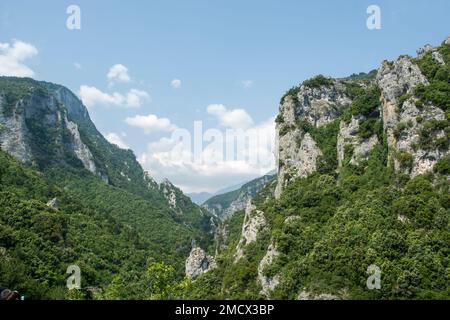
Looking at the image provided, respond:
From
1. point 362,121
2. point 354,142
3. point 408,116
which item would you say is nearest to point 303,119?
point 362,121

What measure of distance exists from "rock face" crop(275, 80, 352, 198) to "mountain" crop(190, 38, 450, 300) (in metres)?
0.34

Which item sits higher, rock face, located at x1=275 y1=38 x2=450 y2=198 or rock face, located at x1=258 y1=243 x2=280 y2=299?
rock face, located at x1=275 y1=38 x2=450 y2=198

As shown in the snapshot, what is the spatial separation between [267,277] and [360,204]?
20734 mm

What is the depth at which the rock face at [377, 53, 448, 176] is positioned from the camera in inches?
3177

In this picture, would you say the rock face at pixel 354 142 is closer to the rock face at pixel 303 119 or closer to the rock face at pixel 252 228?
the rock face at pixel 303 119

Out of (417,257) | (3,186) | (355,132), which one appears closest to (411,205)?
(417,257)

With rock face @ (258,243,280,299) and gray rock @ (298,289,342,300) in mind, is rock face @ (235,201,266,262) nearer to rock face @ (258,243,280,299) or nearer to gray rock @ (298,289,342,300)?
rock face @ (258,243,280,299)

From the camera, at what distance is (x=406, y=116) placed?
87.5m

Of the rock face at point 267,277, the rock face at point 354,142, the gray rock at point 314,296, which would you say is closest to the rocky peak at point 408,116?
the rock face at point 354,142

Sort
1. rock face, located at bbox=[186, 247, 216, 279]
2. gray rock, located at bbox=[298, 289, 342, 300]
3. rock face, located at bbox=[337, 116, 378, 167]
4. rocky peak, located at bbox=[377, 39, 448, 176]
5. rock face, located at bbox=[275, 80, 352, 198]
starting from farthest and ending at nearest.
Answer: rock face, located at bbox=[186, 247, 216, 279] → rock face, located at bbox=[275, 80, 352, 198] → rock face, located at bbox=[337, 116, 378, 167] → rocky peak, located at bbox=[377, 39, 448, 176] → gray rock, located at bbox=[298, 289, 342, 300]

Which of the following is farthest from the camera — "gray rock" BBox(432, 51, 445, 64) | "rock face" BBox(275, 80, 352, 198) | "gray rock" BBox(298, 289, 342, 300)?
"rock face" BBox(275, 80, 352, 198)

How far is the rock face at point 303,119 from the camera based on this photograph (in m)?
114

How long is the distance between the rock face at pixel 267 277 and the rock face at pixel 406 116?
94.2 feet

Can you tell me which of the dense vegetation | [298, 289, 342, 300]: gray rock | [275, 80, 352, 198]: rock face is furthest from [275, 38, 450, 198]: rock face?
[298, 289, 342, 300]: gray rock
